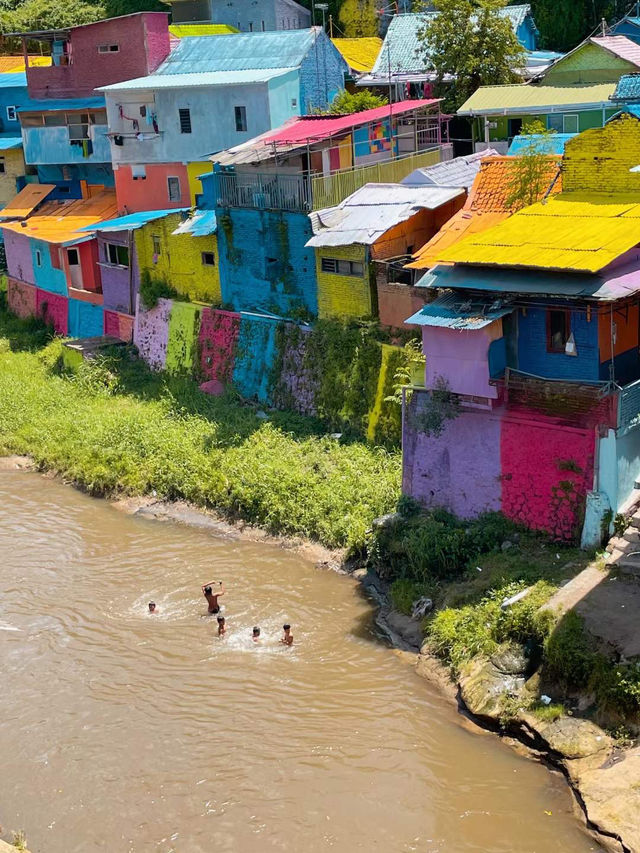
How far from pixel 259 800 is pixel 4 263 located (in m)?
29.3

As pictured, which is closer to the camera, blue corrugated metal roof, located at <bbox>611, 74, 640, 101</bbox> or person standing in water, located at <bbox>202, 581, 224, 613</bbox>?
person standing in water, located at <bbox>202, 581, 224, 613</bbox>

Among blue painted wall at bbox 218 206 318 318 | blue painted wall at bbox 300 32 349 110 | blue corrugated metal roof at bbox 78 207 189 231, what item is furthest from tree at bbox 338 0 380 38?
blue painted wall at bbox 218 206 318 318

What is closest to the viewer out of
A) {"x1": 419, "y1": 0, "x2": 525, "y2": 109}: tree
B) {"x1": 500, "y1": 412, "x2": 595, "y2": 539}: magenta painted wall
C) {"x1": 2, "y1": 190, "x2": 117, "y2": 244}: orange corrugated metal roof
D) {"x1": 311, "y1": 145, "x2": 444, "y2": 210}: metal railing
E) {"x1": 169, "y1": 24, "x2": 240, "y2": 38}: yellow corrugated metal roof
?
{"x1": 500, "y1": 412, "x2": 595, "y2": 539}: magenta painted wall

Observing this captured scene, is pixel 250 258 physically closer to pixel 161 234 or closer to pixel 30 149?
pixel 161 234

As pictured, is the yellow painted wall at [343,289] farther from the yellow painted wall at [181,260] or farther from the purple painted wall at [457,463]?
the purple painted wall at [457,463]

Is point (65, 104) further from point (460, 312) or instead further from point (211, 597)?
point (211, 597)

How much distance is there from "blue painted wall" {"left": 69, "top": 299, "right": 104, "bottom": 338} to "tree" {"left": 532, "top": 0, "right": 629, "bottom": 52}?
20.9 m

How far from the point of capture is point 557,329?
17.5m

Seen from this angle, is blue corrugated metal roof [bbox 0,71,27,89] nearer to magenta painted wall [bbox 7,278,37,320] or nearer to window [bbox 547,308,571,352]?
magenta painted wall [bbox 7,278,37,320]

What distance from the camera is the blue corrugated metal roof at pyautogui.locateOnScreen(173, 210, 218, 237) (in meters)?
28.0

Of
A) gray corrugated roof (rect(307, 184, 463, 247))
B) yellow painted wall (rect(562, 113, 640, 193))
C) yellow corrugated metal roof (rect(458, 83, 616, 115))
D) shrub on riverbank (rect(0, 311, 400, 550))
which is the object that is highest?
yellow corrugated metal roof (rect(458, 83, 616, 115))

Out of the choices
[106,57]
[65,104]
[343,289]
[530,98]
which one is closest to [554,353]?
[343,289]

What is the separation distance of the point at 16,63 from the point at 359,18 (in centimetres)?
1470

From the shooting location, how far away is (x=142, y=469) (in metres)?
24.3
